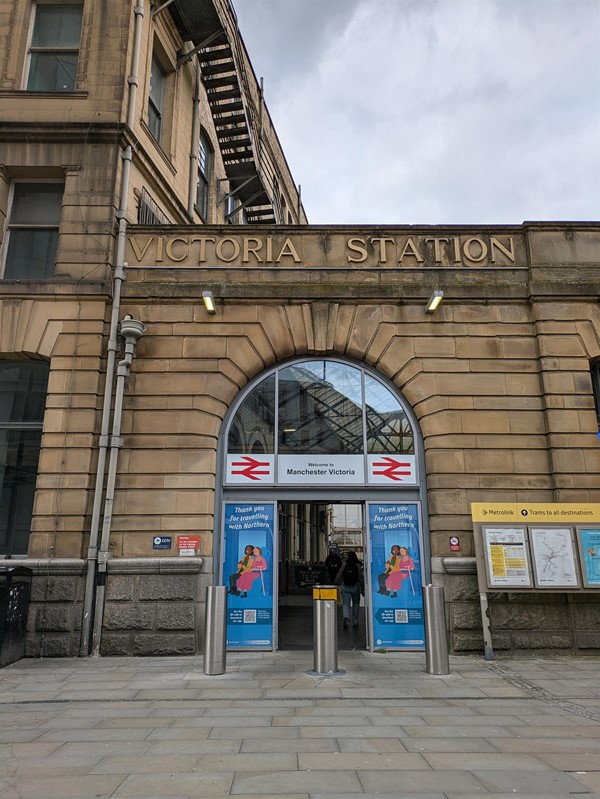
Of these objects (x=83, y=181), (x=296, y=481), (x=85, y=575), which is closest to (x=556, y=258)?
(x=296, y=481)

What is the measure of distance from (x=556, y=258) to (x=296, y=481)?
23.4ft

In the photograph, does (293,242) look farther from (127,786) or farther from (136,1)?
(127,786)

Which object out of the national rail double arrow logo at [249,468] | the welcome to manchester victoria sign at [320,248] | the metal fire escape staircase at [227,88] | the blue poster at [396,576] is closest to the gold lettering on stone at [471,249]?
the welcome to manchester victoria sign at [320,248]

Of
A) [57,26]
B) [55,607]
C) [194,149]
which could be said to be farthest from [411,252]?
[57,26]

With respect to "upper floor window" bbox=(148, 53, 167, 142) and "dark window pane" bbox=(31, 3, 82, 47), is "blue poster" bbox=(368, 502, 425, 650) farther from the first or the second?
"dark window pane" bbox=(31, 3, 82, 47)

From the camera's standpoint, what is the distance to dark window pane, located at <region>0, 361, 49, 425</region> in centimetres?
1106

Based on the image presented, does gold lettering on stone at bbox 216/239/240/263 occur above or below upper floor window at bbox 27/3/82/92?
below

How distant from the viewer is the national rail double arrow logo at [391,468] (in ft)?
35.7

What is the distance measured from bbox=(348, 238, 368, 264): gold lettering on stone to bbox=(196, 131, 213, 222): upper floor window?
7.14 metres

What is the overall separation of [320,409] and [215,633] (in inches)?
188

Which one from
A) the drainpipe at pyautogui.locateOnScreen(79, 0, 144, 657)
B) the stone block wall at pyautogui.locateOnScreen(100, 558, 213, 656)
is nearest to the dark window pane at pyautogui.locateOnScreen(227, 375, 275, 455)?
the stone block wall at pyautogui.locateOnScreen(100, 558, 213, 656)

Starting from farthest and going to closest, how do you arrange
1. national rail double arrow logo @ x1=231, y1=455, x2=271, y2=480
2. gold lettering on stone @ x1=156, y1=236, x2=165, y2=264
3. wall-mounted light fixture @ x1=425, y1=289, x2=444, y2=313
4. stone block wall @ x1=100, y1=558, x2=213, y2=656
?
1. gold lettering on stone @ x1=156, y1=236, x2=165, y2=264
2. wall-mounted light fixture @ x1=425, y1=289, x2=444, y2=313
3. national rail double arrow logo @ x1=231, y1=455, x2=271, y2=480
4. stone block wall @ x1=100, y1=558, x2=213, y2=656

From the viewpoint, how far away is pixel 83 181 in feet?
38.2

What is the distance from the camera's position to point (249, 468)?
1091cm
